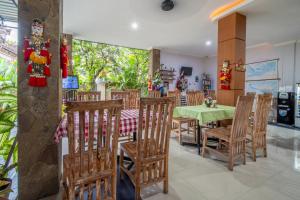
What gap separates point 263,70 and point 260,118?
4.29m

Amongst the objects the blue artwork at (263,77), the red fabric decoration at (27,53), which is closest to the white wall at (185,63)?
the blue artwork at (263,77)

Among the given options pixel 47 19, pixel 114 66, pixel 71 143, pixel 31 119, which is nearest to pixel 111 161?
pixel 71 143

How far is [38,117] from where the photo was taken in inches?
63.6

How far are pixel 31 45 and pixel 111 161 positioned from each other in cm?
129

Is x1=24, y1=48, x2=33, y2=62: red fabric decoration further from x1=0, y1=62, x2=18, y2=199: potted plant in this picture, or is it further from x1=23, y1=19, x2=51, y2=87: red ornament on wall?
x1=0, y1=62, x2=18, y2=199: potted plant

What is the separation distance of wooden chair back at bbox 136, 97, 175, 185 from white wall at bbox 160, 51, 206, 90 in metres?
5.61

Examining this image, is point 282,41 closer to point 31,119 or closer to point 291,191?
point 291,191

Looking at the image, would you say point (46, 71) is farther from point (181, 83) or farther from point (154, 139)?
point (181, 83)

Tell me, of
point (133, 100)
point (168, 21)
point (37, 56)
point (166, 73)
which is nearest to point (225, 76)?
point (168, 21)

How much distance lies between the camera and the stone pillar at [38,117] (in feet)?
5.04

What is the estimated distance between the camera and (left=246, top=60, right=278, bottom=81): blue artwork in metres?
5.74

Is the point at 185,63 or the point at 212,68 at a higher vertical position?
the point at 185,63

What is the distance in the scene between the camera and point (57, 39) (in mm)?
1670

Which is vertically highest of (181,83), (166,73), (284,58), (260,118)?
(284,58)
